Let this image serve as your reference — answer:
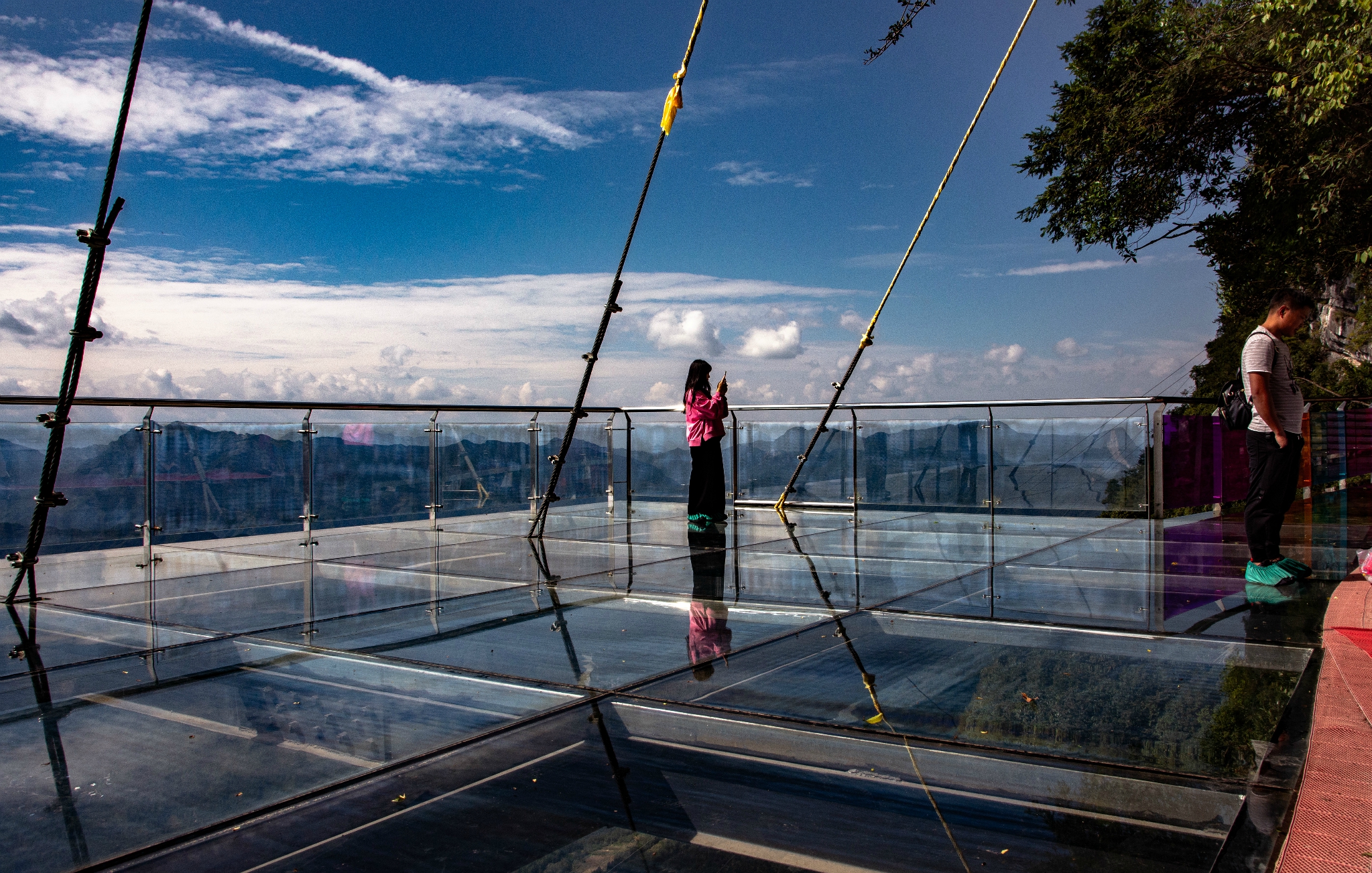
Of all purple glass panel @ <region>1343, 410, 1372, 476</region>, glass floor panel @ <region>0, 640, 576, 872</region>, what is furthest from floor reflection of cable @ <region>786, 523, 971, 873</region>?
purple glass panel @ <region>1343, 410, 1372, 476</region>

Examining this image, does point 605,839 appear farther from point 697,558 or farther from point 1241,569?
point 1241,569

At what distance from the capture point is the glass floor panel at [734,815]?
1.87 m

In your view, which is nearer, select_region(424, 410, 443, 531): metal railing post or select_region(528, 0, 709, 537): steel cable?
select_region(528, 0, 709, 537): steel cable

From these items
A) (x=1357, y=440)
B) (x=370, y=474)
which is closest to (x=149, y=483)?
(x=370, y=474)

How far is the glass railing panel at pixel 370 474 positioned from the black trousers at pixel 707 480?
2.60 m

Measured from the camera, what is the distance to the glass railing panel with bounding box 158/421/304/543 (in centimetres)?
755

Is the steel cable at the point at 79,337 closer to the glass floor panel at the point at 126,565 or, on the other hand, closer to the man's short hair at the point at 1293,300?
the glass floor panel at the point at 126,565

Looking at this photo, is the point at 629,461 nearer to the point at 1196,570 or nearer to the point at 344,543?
the point at 344,543

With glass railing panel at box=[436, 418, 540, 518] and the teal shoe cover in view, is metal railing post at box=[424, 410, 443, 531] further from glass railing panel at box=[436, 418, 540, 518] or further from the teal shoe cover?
the teal shoe cover

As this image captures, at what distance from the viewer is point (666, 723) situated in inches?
106

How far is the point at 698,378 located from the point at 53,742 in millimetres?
6790

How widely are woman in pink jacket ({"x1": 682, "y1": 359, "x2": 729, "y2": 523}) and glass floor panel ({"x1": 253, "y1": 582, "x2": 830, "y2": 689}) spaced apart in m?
3.94

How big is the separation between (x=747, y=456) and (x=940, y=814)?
30.3ft

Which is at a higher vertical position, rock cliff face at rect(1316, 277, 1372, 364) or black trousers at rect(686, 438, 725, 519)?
rock cliff face at rect(1316, 277, 1372, 364)
